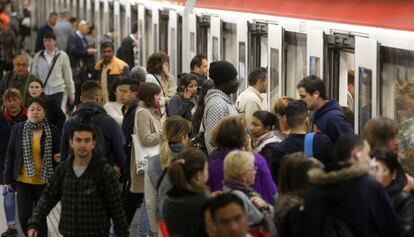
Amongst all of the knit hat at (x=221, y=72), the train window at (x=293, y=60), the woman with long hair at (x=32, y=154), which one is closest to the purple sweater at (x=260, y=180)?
the knit hat at (x=221, y=72)

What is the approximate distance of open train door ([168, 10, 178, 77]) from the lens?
55.0 ft

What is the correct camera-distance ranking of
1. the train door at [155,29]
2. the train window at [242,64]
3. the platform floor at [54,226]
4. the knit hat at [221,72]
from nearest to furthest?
the knit hat at [221,72]
the platform floor at [54,226]
the train window at [242,64]
the train door at [155,29]

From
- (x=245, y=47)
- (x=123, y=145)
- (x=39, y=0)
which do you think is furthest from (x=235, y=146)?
(x=39, y=0)

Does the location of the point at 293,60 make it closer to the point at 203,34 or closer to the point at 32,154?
the point at 32,154

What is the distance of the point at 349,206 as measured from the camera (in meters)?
6.25

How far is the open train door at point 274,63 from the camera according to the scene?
11.6 m

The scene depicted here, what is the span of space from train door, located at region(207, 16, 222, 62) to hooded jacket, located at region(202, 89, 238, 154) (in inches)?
172

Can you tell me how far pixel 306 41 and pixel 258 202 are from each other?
13.5ft

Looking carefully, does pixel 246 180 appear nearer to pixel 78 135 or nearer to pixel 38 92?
pixel 78 135

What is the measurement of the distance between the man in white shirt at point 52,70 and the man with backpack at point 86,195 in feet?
28.2

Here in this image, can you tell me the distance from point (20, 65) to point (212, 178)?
6.73 m

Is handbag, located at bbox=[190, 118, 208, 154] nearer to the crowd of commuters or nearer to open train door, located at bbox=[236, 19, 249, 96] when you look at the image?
the crowd of commuters

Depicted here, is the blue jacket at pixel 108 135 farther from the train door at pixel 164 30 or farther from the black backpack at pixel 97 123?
the train door at pixel 164 30

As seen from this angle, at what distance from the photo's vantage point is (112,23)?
2367cm
